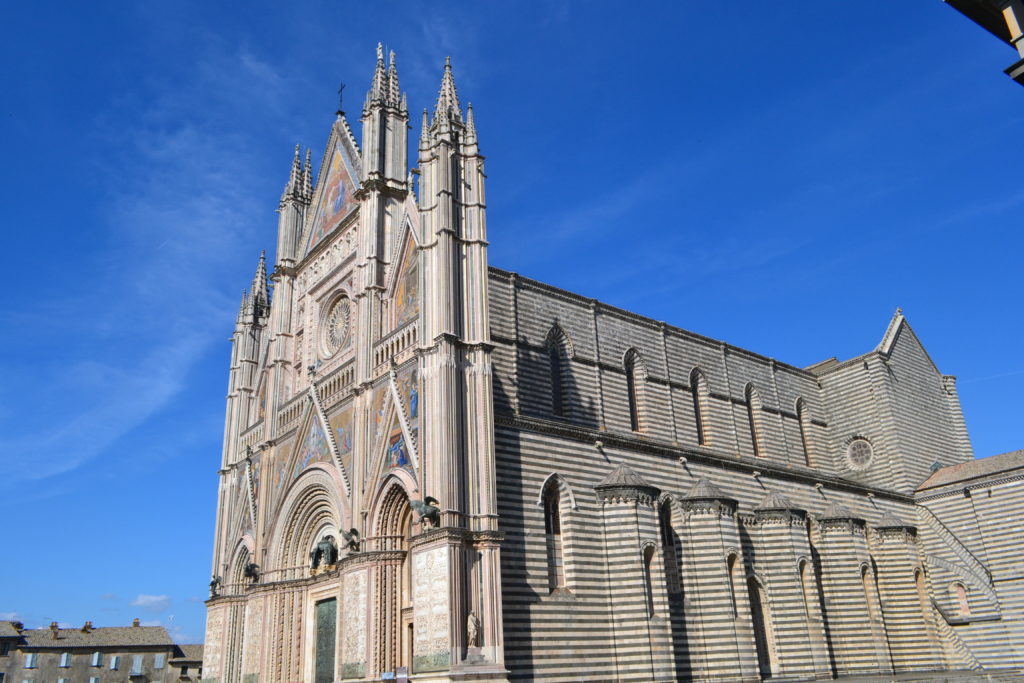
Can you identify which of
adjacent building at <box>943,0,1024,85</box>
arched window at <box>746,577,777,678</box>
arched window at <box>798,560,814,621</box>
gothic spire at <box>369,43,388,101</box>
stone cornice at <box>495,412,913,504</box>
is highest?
gothic spire at <box>369,43,388,101</box>

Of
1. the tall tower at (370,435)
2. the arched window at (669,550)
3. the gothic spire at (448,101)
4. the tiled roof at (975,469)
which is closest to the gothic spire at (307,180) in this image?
the tall tower at (370,435)

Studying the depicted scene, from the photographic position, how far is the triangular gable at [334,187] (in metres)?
27.6

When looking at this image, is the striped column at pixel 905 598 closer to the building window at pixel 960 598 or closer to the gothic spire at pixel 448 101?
the building window at pixel 960 598

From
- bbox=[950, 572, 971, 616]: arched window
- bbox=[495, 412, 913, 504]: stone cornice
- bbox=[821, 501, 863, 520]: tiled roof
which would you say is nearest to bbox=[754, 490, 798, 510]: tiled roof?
bbox=[495, 412, 913, 504]: stone cornice

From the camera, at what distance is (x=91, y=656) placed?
154 ft

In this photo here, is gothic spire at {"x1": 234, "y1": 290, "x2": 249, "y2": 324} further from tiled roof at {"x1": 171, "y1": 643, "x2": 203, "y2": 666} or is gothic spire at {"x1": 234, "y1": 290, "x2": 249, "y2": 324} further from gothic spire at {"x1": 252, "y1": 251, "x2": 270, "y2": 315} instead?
tiled roof at {"x1": 171, "y1": 643, "x2": 203, "y2": 666}

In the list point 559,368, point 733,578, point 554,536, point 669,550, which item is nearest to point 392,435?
point 554,536

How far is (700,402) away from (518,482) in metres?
11.4

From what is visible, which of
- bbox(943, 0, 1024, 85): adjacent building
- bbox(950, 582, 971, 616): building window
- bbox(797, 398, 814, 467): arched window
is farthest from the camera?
bbox(797, 398, 814, 467): arched window

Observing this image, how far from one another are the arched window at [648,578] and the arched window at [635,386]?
580 centimetres

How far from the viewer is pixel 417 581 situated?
1869 cm

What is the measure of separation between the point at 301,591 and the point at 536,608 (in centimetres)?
899

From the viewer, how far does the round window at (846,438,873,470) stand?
1314 inches

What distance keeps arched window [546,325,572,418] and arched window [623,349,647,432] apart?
9.09 feet
